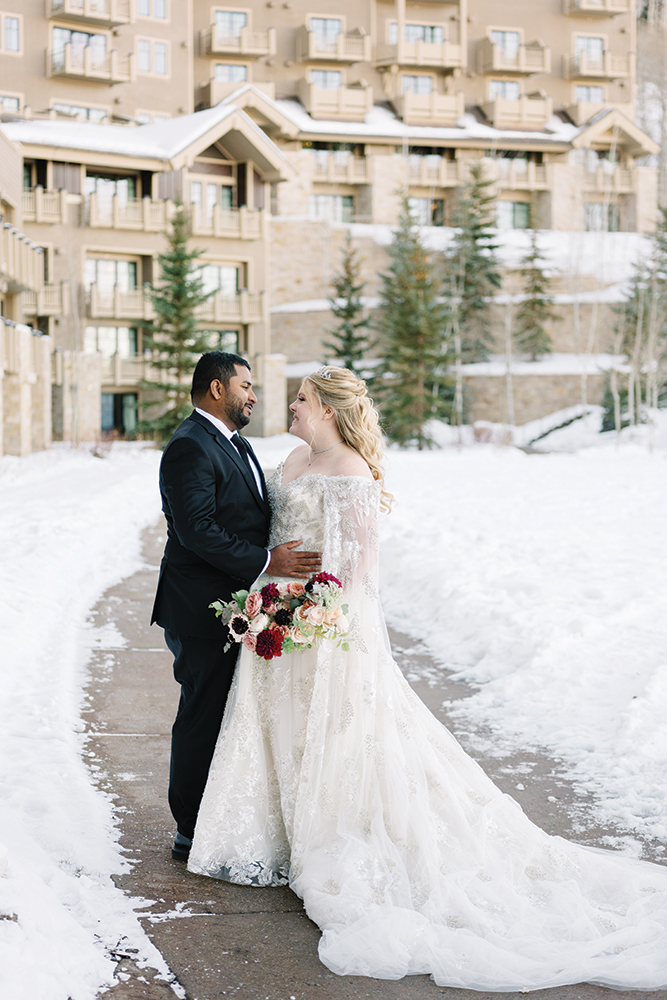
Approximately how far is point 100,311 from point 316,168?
16.4m

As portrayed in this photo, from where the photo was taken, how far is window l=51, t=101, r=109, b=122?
42.7 meters

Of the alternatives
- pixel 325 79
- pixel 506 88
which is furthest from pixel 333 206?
pixel 506 88

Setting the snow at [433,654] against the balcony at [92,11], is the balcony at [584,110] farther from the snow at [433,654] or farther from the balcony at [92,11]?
the snow at [433,654]

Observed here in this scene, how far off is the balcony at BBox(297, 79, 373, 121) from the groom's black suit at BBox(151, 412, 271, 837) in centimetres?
4947

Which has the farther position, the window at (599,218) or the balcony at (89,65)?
the window at (599,218)

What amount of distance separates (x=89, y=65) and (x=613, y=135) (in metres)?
27.4

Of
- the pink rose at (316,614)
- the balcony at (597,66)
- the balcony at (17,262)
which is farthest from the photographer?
the balcony at (597,66)

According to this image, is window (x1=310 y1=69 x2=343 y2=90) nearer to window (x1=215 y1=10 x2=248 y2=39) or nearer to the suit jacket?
window (x1=215 y1=10 x2=248 y2=39)

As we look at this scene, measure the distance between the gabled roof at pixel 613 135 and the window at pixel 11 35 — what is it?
26.8 meters

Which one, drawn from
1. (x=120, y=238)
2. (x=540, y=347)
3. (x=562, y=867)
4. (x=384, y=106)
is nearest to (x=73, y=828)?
(x=562, y=867)

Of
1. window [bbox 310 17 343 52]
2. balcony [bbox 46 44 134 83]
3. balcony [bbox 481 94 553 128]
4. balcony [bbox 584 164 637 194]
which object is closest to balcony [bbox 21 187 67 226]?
balcony [bbox 46 44 134 83]

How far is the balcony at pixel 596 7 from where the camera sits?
179 feet

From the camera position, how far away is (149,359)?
38312 mm

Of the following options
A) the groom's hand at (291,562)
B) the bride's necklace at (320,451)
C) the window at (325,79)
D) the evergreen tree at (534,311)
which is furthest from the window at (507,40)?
the groom's hand at (291,562)
